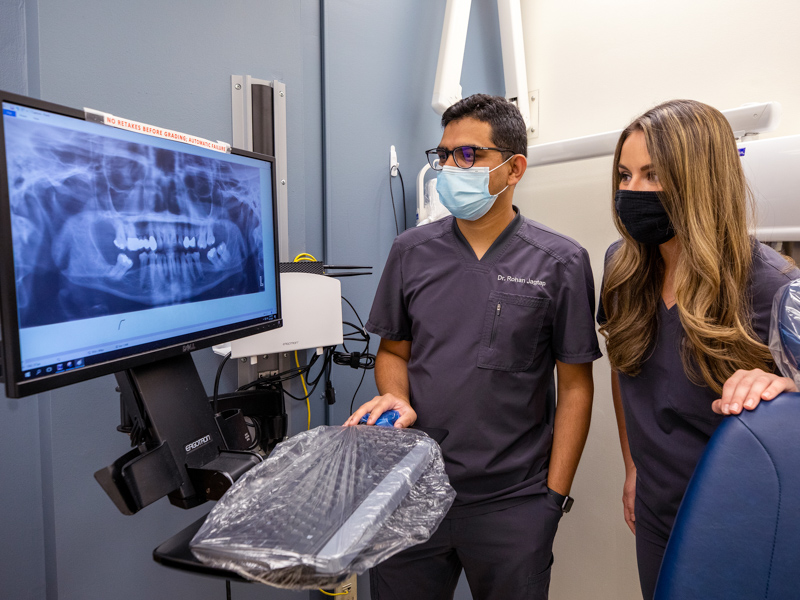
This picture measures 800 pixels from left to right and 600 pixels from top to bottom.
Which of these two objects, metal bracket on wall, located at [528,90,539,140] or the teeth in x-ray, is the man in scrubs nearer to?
the teeth in x-ray

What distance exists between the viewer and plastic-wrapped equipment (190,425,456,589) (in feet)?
1.79

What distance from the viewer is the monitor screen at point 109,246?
0.60 m

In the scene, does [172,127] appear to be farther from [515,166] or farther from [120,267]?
[515,166]

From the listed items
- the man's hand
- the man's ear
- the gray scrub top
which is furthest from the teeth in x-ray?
the man's ear

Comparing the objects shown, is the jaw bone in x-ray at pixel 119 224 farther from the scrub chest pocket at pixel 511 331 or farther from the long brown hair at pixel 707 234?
the long brown hair at pixel 707 234

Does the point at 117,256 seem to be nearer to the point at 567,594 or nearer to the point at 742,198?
the point at 742,198

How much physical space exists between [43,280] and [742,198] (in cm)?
121

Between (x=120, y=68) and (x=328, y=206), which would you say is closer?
(x=120, y=68)

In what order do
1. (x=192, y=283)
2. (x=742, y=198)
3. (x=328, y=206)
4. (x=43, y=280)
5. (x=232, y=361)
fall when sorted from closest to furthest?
(x=43, y=280), (x=192, y=283), (x=742, y=198), (x=232, y=361), (x=328, y=206)

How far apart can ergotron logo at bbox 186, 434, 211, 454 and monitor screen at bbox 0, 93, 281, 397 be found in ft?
0.48

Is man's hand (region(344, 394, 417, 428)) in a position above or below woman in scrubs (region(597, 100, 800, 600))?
below

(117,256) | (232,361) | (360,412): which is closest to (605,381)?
(360,412)

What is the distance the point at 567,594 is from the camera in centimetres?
200

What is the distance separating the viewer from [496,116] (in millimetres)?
1300
